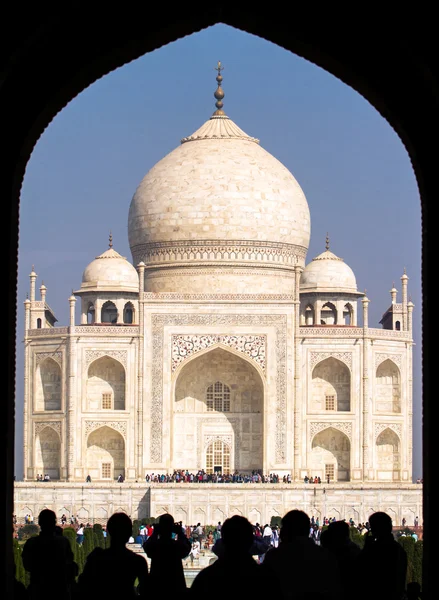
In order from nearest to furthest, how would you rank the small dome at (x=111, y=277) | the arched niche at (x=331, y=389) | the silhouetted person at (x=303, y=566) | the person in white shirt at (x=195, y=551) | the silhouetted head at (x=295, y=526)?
the silhouetted person at (x=303, y=566) < the silhouetted head at (x=295, y=526) < the person in white shirt at (x=195, y=551) < the arched niche at (x=331, y=389) < the small dome at (x=111, y=277)

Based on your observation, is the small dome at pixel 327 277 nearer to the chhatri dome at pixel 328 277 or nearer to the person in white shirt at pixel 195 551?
the chhatri dome at pixel 328 277

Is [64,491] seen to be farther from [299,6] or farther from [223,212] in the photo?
[299,6]

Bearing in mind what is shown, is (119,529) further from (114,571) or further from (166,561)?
(166,561)

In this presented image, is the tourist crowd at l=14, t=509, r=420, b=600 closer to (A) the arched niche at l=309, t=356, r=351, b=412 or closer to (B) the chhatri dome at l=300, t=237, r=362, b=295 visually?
(A) the arched niche at l=309, t=356, r=351, b=412

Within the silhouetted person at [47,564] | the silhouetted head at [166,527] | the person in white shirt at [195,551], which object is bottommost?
the person in white shirt at [195,551]

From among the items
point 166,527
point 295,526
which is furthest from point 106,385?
point 295,526

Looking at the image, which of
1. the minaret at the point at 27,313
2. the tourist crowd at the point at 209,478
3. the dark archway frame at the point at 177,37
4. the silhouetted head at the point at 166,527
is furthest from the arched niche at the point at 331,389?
the silhouetted head at the point at 166,527

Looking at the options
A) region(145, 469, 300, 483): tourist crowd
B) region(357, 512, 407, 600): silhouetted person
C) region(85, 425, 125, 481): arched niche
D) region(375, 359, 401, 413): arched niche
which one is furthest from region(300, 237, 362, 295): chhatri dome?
region(357, 512, 407, 600): silhouetted person

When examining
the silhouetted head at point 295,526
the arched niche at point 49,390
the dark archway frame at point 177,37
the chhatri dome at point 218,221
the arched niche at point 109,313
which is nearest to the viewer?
the silhouetted head at point 295,526
